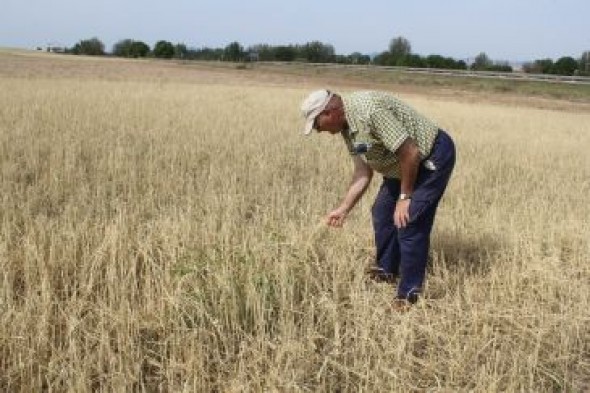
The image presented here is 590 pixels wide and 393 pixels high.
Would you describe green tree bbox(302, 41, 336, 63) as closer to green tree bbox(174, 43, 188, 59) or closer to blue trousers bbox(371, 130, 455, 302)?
green tree bbox(174, 43, 188, 59)

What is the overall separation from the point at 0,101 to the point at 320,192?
27.7ft

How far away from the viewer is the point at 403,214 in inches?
175

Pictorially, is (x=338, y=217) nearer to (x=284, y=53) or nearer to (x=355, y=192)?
(x=355, y=192)

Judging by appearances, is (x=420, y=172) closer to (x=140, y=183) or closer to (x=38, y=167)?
(x=140, y=183)

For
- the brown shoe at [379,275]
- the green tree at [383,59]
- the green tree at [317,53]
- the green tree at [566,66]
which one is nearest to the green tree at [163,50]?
the green tree at [317,53]

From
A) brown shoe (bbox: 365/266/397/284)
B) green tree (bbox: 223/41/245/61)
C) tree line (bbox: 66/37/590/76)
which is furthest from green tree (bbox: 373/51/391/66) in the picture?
brown shoe (bbox: 365/266/397/284)

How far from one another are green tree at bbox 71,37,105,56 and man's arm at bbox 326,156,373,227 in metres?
99.1

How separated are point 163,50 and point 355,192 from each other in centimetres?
9351

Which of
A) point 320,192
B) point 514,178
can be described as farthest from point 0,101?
point 514,178

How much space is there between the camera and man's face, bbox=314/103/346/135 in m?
4.15

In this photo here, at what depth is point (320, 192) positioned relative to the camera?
798 centimetres

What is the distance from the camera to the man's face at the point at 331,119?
4.15 m

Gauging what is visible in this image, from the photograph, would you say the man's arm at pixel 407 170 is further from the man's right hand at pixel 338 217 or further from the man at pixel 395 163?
the man's right hand at pixel 338 217

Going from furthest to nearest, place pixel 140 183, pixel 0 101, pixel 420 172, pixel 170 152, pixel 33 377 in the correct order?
1. pixel 0 101
2. pixel 170 152
3. pixel 140 183
4. pixel 420 172
5. pixel 33 377
